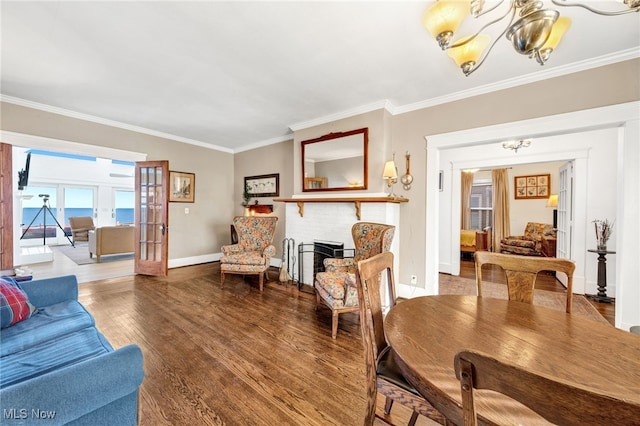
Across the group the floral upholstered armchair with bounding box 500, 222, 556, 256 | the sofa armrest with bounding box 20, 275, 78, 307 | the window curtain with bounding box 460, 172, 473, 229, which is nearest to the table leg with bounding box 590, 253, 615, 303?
the floral upholstered armchair with bounding box 500, 222, 556, 256

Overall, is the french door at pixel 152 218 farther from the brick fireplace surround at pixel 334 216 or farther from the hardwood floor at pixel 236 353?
the brick fireplace surround at pixel 334 216

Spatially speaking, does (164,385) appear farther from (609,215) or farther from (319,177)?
(609,215)

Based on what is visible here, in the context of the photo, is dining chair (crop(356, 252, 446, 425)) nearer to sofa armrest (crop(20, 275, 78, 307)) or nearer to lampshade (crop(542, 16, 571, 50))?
→ lampshade (crop(542, 16, 571, 50))

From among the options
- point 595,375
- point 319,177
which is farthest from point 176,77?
point 595,375

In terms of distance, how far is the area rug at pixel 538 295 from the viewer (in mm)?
3092

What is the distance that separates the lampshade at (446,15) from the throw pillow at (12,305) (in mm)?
2962

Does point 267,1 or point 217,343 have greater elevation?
point 267,1

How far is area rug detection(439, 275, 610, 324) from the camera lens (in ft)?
10.1

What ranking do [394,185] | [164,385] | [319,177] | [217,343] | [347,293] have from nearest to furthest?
[164,385]
[217,343]
[347,293]
[394,185]
[319,177]

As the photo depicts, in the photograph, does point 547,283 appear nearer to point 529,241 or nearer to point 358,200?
point 529,241

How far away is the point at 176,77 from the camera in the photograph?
271 cm

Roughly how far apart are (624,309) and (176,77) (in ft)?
16.3

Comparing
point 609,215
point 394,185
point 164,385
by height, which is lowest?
point 164,385

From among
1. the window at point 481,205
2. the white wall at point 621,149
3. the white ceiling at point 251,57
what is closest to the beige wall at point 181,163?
the white ceiling at point 251,57
